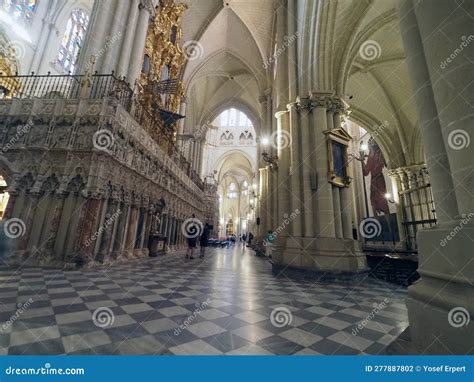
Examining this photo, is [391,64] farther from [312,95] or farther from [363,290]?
[363,290]

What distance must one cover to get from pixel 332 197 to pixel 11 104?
36.3 feet

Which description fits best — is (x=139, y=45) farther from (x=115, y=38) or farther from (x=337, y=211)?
(x=337, y=211)

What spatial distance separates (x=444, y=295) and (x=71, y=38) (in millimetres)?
27786

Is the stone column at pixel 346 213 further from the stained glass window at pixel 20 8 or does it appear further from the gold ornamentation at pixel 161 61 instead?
the stained glass window at pixel 20 8

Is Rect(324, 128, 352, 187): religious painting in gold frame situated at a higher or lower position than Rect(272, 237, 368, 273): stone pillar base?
higher

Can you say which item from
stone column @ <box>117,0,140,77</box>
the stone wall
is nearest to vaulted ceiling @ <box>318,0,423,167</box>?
the stone wall

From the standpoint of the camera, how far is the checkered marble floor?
1928 millimetres

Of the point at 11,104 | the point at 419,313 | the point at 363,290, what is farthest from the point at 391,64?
the point at 11,104

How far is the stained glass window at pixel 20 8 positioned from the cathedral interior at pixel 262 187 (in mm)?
98

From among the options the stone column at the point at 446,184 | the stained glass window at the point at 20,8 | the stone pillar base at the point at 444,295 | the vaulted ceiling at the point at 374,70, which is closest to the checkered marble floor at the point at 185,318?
the stone pillar base at the point at 444,295

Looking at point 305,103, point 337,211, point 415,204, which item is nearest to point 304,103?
point 305,103

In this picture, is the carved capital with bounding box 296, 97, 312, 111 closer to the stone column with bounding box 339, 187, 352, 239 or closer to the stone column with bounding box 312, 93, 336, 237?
the stone column with bounding box 312, 93, 336, 237

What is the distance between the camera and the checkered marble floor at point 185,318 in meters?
1.93

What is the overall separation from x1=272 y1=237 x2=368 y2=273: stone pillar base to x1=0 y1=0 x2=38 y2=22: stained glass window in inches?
900
